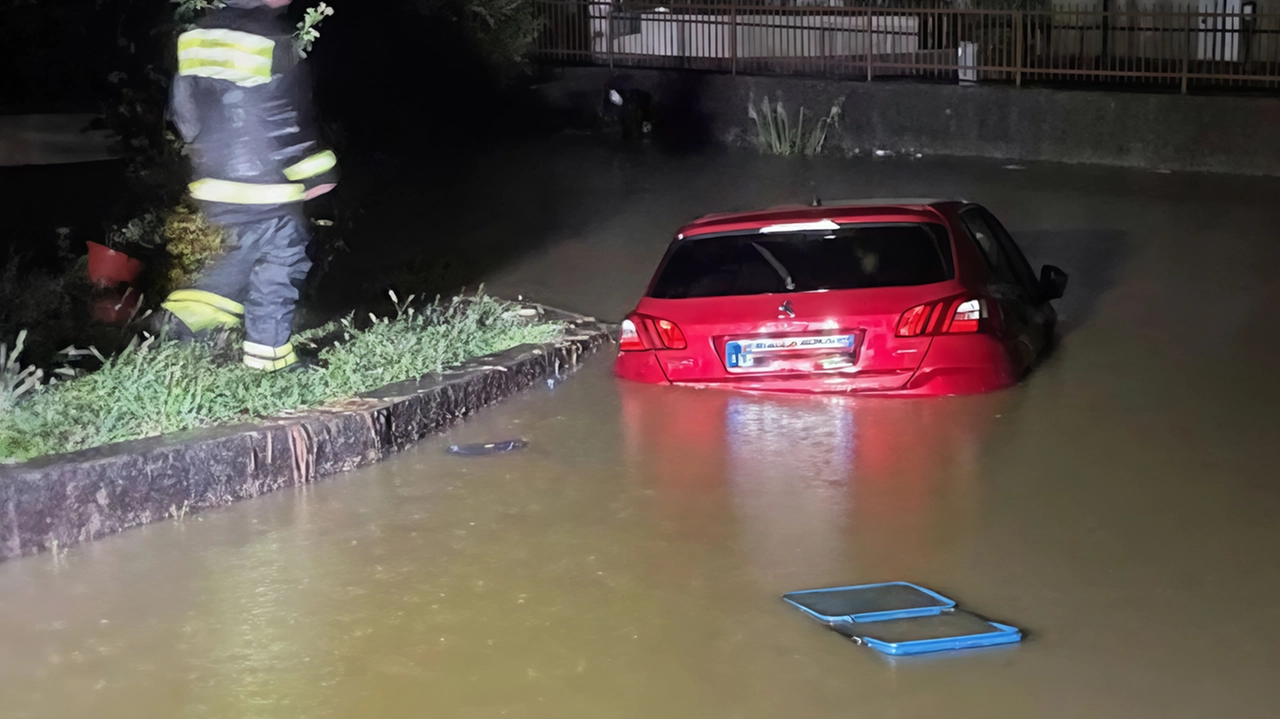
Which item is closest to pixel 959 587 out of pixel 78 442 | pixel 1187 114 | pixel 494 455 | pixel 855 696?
pixel 855 696

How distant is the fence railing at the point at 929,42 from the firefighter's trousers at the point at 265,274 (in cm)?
1377

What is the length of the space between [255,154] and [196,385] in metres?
1.21

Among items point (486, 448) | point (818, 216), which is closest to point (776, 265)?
point (818, 216)

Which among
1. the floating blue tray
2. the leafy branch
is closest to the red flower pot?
the leafy branch

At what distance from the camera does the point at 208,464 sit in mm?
6941

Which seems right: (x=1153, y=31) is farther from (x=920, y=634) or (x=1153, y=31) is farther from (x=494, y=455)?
(x=920, y=634)

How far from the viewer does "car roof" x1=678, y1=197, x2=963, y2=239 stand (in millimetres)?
8523

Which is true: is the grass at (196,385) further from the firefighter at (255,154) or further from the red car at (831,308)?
the red car at (831,308)

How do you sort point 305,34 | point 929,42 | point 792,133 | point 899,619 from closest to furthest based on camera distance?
1. point 899,619
2. point 305,34
3. point 792,133
4. point 929,42

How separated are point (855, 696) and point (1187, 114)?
15.5 metres

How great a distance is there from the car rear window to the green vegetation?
12.7m

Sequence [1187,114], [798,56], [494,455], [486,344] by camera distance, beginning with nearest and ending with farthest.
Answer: [494,455], [486,344], [1187,114], [798,56]

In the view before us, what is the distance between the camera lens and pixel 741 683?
5.05m

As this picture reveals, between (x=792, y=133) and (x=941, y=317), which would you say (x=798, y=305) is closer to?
(x=941, y=317)
